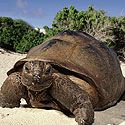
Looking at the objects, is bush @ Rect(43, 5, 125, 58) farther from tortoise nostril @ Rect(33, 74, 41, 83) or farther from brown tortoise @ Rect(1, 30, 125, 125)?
Result: tortoise nostril @ Rect(33, 74, 41, 83)

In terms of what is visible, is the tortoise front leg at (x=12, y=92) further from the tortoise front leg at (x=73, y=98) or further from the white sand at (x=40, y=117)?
the tortoise front leg at (x=73, y=98)

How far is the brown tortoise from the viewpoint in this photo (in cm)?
220

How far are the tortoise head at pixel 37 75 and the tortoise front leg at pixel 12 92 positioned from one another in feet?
0.87

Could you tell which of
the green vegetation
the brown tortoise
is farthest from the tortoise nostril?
the green vegetation

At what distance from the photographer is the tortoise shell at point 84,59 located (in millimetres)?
2502

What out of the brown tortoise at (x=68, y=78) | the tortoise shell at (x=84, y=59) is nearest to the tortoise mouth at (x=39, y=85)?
the brown tortoise at (x=68, y=78)

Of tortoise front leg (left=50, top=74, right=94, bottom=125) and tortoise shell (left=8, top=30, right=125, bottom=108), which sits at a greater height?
tortoise shell (left=8, top=30, right=125, bottom=108)

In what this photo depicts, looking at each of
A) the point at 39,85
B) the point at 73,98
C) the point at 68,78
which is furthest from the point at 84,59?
the point at 39,85

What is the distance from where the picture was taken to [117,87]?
3098 mm

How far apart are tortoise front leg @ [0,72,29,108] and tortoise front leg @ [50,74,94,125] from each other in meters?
0.39

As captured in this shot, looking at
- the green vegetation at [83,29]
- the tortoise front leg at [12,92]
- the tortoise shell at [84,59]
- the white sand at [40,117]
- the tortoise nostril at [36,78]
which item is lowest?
the white sand at [40,117]

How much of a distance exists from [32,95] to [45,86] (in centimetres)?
25

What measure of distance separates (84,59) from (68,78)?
0.36 meters

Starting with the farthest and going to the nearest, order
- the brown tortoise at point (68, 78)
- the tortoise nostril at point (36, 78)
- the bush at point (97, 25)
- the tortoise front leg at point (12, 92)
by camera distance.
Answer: the bush at point (97, 25) < the tortoise front leg at point (12, 92) < the brown tortoise at point (68, 78) < the tortoise nostril at point (36, 78)
